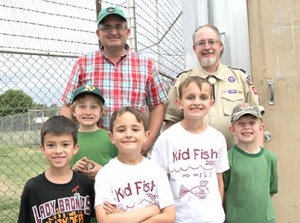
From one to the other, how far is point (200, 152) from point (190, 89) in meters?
0.40

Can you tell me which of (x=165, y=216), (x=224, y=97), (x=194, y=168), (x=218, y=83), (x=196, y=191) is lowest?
(x=165, y=216)

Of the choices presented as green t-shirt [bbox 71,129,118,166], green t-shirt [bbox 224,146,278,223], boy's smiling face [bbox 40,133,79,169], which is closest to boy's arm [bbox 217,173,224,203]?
green t-shirt [bbox 224,146,278,223]

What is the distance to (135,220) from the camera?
210cm

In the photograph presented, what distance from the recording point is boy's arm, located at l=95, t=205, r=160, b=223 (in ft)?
6.84

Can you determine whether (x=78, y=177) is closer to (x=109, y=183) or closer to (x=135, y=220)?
(x=109, y=183)

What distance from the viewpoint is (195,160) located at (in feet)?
7.91

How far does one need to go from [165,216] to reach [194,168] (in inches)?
14.9

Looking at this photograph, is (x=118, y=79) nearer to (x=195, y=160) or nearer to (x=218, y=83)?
(x=218, y=83)

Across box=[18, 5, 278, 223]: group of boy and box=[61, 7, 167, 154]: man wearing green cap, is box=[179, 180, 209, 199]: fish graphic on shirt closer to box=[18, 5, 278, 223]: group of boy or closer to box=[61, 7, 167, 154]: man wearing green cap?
box=[18, 5, 278, 223]: group of boy

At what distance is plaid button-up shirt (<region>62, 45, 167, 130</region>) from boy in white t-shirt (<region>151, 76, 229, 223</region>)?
0.43 m

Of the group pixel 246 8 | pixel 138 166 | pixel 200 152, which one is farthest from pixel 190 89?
Answer: pixel 246 8

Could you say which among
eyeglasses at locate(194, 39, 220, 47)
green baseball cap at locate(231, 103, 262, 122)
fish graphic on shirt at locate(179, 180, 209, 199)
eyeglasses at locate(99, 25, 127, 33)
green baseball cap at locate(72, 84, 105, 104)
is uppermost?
eyeglasses at locate(99, 25, 127, 33)

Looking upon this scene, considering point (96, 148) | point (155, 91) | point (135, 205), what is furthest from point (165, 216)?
point (155, 91)

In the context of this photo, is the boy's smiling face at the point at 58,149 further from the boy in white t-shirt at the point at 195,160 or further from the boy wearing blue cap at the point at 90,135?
the boy in white t-shirt at the point at 195,160
